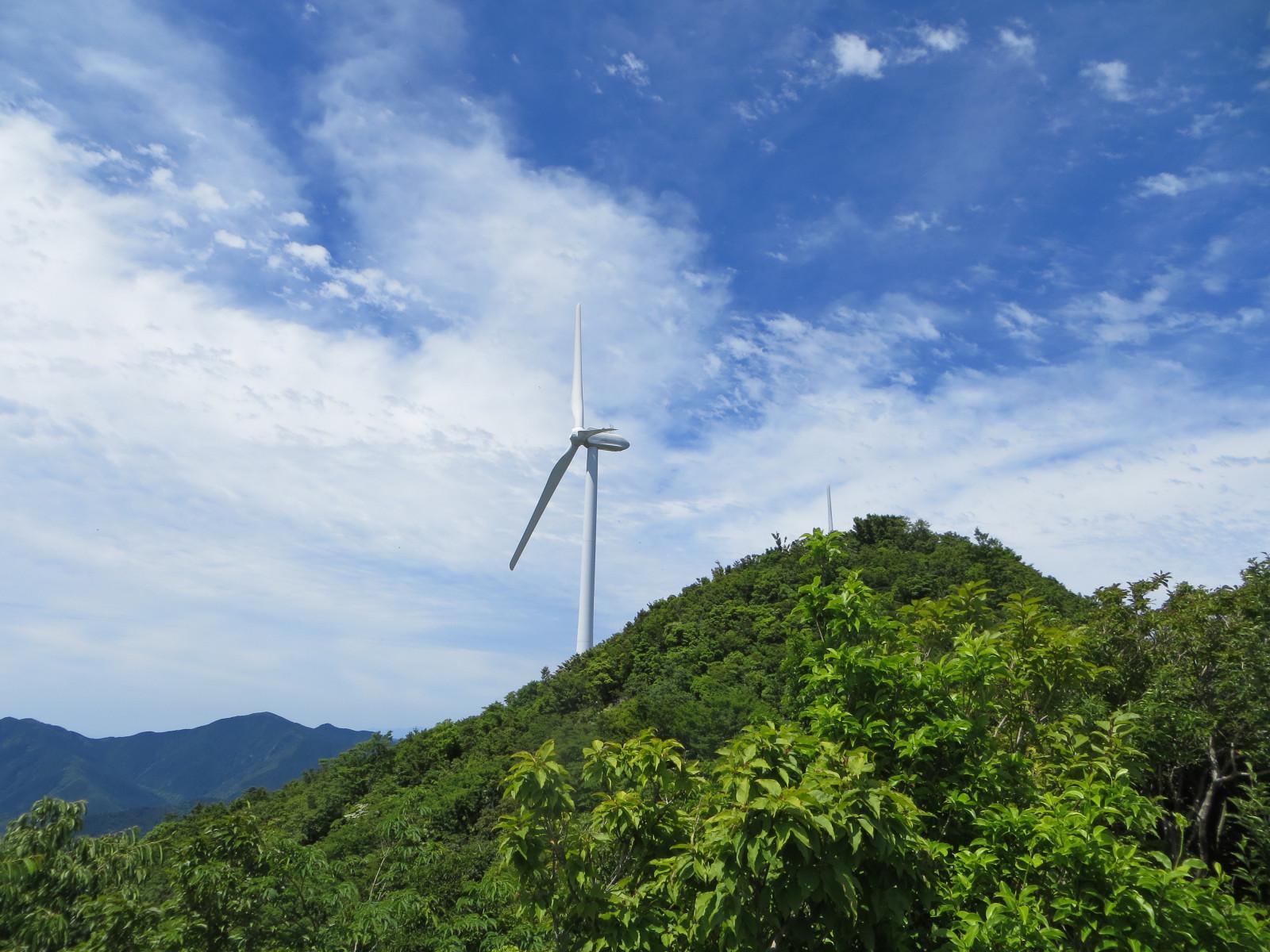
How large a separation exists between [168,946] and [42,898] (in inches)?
68.6

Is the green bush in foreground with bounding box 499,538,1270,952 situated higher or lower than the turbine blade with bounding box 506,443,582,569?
lower

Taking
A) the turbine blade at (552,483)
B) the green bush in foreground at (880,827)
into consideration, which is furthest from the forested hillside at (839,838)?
the turbine blade at (552,483)

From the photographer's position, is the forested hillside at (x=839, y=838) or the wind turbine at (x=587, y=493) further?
the wind turbine at (x=587, y=493)

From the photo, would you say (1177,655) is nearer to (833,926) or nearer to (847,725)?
(847,725)

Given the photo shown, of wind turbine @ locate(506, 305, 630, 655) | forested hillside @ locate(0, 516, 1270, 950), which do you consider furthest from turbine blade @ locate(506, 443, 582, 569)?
forested hillside @ locate(0, 516, 1270, 950)

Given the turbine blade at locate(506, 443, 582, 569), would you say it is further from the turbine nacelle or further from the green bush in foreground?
the green bush in foreground

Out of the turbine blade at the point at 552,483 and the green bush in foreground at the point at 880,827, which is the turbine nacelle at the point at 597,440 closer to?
the turbine blade at the point at 552,483

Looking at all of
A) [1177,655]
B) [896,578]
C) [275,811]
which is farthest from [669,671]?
[1177,655]

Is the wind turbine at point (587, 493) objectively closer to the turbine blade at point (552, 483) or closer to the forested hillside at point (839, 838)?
the turbine blade at point (552, 483)

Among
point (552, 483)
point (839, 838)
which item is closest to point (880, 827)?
point (839, 838)

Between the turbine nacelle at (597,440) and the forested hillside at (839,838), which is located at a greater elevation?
the turbine nacelle at (597,440)

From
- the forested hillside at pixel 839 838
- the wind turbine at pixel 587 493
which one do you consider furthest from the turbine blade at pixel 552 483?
the forested hillside at pixel 839 838

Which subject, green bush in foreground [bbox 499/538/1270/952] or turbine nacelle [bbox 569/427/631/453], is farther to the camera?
turbine nacelle [bbox 569/427/631/453]

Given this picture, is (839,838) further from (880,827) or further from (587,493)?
(587,493)
